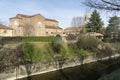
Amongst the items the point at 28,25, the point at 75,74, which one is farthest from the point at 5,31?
the point at 75,74

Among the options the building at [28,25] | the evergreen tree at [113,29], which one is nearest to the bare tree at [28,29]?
the building at [28,25]

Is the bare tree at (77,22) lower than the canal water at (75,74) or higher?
higher

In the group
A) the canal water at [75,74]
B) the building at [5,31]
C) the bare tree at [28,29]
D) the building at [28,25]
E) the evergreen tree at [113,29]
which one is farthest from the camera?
the evergreen tree at [113,29]

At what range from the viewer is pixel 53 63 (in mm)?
27859

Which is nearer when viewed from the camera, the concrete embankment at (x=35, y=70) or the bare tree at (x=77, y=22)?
the concrete embankment at (x=35, y=70)

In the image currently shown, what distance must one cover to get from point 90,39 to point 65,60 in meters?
11.6

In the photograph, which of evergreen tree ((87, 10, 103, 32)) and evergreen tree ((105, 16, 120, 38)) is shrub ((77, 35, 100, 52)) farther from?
evergreen tree ((105, 16, 120, 38))

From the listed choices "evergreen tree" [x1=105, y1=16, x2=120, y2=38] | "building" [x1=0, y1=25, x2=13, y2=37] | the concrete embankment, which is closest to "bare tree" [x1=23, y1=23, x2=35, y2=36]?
"building" [x1=0, y1=25, x2=13, y2=37]

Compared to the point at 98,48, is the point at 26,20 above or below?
above

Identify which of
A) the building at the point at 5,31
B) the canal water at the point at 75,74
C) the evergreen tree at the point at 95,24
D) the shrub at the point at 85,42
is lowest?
the canal water at the point at 75,74

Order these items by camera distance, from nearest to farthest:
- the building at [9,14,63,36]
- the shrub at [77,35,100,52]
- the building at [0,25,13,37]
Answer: the shrub at [77,35,100,52], the building at [0,25,13,37], the building at [9,14,63,36]

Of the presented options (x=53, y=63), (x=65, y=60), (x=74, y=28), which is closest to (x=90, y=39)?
(x=65, y=60)

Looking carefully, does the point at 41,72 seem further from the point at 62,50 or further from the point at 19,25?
the point at 19,25

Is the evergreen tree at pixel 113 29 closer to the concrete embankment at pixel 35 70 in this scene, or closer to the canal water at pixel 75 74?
the concrete embankment at pixel 35 70
